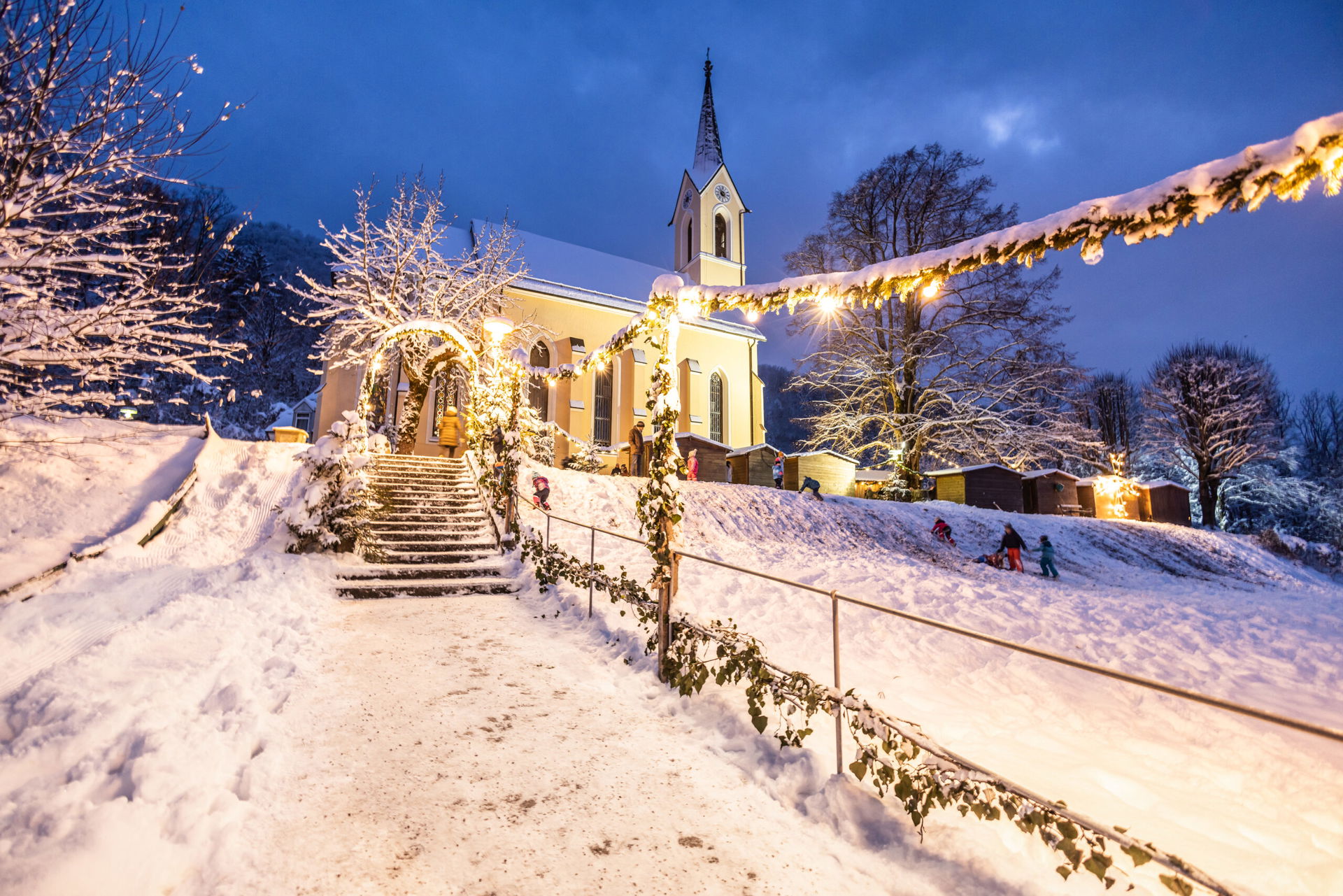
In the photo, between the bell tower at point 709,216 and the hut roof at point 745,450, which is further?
the bell tower at point 709,216

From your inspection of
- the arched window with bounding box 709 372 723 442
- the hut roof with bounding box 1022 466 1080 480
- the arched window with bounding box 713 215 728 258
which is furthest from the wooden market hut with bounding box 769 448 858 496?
the arched window with bounding box 713 215 728 258

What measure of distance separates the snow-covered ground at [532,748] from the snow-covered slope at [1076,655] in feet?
0.13

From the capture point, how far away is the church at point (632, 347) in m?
21.7

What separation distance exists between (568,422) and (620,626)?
18.8 metres

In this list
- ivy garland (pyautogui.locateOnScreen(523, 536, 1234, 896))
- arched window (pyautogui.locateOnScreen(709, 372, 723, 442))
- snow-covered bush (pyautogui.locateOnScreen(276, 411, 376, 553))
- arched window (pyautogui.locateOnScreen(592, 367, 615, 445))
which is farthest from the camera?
arched window (pyautogui.locateOnScreen(709, 372, 723, 442))

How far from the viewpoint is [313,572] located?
708 cm

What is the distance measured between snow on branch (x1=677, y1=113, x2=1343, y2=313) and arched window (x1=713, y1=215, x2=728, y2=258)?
100 feet

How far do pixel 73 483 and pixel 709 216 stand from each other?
96.8 feet

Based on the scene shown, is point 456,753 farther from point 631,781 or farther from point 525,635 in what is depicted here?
point 525,635

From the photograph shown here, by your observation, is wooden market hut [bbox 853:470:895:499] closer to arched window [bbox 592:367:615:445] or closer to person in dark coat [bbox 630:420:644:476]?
person in dark coat [bbox 630:420:644:476]

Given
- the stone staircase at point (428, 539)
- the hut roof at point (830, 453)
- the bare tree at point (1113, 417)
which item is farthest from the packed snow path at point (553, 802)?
the bare tree at point (1113, 417)

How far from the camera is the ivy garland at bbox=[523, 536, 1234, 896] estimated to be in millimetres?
1936

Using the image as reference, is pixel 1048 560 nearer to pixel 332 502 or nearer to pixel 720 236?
pixel 332 502

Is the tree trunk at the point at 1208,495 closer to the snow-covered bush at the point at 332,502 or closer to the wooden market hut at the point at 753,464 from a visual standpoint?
the wooden market hut at the point at 753,464
